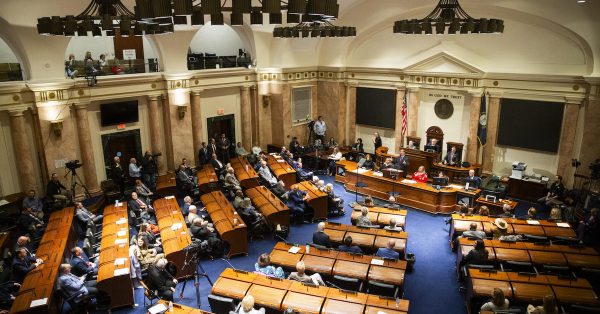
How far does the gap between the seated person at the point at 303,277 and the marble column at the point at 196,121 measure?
33.8 feet

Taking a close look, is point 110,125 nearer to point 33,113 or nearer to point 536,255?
point 33,113

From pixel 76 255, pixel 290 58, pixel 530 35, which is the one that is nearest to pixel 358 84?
pixel 290 58

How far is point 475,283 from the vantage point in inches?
316

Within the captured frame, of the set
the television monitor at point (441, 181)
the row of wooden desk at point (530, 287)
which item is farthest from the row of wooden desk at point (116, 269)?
the television monitor at point (441, 181)

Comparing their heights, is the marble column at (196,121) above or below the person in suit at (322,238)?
above

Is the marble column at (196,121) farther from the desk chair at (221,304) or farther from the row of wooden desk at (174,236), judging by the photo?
the desk chair at (221,304)

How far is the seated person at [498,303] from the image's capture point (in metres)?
7.07

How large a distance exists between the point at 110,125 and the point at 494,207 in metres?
13.5

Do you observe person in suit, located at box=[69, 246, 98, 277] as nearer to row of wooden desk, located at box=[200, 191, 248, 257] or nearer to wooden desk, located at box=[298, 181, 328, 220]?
row of wooden desk, located at box=[200, 191, 248, 257]

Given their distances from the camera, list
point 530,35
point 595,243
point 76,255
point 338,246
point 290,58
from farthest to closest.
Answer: point 290,58 → point 530,35 → point 595,243 → point 338,246 → point 76,255

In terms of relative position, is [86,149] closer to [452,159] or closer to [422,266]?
[422,266]

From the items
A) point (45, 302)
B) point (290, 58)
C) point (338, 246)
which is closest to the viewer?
point (45, 302)

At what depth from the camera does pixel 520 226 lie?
426 inches

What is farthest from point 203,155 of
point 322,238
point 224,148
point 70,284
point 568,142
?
point 568,142
